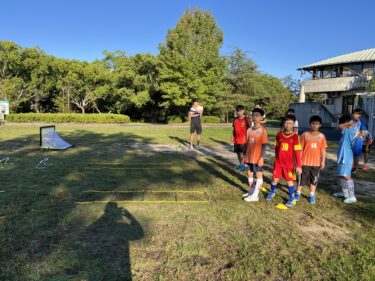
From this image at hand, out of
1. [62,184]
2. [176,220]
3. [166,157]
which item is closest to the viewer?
[176,220]

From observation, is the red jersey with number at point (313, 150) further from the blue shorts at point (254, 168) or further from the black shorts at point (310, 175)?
the blue shorts at point (254, 168)

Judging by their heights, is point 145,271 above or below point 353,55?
below

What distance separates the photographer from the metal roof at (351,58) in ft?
106

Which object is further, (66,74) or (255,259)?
(66,74)

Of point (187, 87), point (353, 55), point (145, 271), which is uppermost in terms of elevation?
point (353, 55)

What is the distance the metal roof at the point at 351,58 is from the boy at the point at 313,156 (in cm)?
3100

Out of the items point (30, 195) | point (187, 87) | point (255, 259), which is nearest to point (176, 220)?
point (255, 259)

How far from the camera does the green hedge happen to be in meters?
31.5

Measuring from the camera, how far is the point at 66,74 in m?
42.0

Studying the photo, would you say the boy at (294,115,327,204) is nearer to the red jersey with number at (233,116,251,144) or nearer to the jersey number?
the jersey number

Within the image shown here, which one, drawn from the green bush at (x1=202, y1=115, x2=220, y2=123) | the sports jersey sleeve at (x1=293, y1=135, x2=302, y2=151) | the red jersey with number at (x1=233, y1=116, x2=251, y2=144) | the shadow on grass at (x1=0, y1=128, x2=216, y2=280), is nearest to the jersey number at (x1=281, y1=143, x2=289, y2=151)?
the sports jersey sleeve at (x1=293, y1=135, x2=302, y2=151)

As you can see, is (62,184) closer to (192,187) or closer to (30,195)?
(30,195)

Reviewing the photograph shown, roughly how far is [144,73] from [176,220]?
38503 millimetres

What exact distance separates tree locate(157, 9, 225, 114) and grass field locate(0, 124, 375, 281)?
29.5m
